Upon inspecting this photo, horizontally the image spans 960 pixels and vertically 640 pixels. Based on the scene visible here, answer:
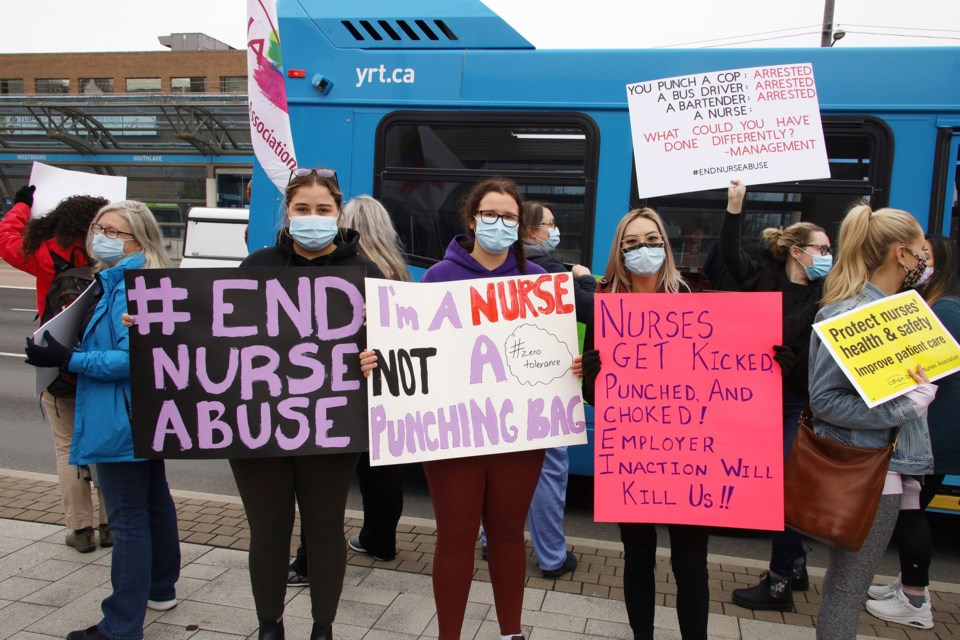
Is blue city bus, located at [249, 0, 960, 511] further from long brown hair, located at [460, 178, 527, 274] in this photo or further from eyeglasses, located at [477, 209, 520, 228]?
eyeglasses, located at [477, 209, 520, 228]

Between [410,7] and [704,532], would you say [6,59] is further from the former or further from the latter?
[704,532]

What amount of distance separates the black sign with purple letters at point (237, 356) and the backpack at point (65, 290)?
39.0 inches

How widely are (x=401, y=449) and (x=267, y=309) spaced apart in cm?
76

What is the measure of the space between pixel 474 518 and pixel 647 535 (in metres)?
0.68

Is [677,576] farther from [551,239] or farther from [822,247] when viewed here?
[551,239]

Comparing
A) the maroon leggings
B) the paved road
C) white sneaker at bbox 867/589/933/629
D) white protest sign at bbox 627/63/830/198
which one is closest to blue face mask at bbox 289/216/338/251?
the maroon leggings

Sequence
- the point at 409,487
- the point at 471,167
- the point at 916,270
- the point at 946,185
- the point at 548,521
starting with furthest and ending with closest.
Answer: the point at 409,487 → the point at 471,167 → the point at 946,185 → the point at 548,521 → the point at 916,270

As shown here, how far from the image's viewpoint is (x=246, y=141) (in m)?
29.9

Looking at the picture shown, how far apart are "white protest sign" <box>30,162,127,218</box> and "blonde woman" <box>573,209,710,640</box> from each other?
308 centimetres

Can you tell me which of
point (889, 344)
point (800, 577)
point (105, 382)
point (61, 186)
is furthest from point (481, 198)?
→ point (61, 186)

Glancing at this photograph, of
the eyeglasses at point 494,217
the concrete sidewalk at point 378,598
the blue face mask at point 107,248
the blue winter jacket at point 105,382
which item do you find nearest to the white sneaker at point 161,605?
the concrete sidewalk at point 378,598

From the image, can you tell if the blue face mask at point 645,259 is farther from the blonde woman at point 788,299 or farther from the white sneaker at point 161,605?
the white sneaker at point 161,605

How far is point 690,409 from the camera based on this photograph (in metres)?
2.89

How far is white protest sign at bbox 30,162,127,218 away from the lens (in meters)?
4.40
